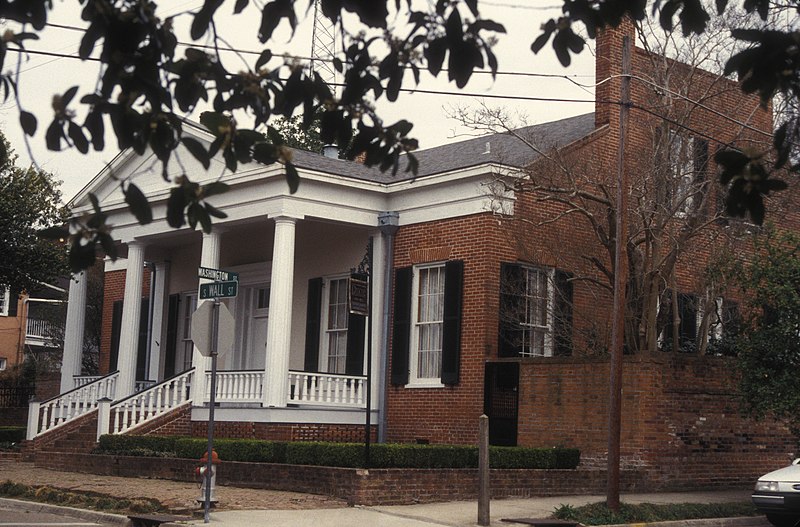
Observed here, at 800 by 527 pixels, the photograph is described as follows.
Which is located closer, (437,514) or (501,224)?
(437,514)

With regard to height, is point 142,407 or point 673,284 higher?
point 673,284

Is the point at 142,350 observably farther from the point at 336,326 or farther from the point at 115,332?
the point at 336,326

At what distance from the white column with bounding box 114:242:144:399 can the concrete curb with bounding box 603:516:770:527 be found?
539 inches

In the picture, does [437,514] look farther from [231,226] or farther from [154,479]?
[231,226]

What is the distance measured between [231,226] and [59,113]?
19.4m

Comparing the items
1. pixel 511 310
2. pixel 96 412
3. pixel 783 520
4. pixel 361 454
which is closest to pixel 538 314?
pixel 511 310

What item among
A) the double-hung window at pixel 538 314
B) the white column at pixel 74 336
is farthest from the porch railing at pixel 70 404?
the double-hung window at pixel 538 314

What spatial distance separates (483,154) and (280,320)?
5.89 m

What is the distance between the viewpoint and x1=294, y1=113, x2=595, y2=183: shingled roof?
2281 centimetres

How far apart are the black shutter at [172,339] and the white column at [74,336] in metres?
2.19

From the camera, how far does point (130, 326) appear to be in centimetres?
2583

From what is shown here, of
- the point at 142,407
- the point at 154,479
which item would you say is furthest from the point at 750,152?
the point at 142,407

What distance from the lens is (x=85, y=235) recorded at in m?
5.12

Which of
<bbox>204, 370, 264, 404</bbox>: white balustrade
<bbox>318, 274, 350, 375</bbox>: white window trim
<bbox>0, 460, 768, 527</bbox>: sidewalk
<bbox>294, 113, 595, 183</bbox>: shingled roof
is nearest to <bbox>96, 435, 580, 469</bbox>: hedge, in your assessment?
<bbox>0, 460, 768, 527</bbox>: sidewalk
